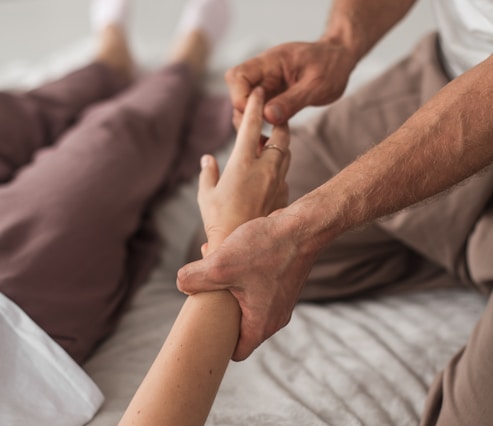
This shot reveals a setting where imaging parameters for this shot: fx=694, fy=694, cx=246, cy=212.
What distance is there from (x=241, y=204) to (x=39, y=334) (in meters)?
0.30

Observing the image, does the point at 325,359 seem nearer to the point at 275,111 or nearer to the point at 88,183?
the point at 275,111

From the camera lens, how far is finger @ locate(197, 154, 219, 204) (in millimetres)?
856

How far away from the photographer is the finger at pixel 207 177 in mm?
856

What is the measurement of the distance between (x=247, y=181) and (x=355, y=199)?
16 centimetres

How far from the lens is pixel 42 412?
0.81m

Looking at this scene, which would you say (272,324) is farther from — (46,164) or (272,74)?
(46,164)

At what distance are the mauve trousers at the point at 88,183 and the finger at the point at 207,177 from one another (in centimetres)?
25

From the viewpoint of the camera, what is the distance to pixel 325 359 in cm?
98

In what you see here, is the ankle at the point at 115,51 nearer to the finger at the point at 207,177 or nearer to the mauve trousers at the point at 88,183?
the mauve trousers at the point at 88,183

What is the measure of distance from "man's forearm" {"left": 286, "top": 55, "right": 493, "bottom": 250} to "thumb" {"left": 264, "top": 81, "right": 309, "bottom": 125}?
203 mm

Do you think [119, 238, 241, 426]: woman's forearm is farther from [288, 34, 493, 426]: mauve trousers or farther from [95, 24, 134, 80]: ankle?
[95, 24, 134, 80]: ankle

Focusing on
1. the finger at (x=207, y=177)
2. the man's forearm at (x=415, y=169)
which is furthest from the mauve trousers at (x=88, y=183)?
the man's forearm at (x=415, y=169)

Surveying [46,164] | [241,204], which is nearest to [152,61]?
[46,164]

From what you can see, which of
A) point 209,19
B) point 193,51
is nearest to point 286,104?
point 193,51
